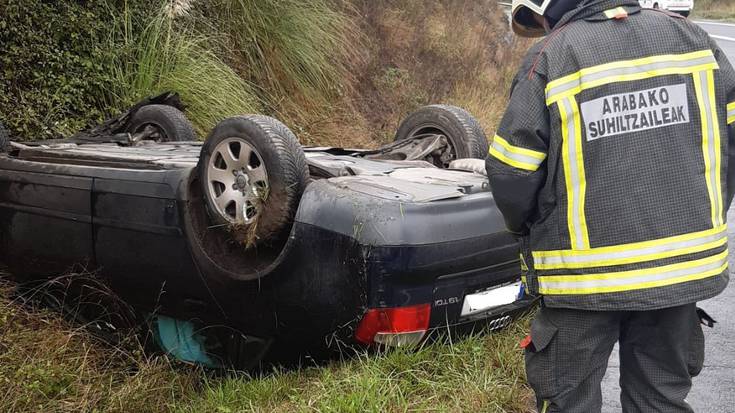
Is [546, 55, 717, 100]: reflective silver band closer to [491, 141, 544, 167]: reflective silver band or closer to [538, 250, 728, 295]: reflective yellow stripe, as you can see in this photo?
[491, 141, 544, 167]: reflective silver band

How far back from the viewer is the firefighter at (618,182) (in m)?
2.10

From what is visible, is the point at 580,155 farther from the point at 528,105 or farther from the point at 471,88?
the point at 471,88

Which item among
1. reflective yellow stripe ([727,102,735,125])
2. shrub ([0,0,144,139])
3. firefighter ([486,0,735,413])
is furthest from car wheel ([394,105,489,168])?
shrub ([0,0,144,139])

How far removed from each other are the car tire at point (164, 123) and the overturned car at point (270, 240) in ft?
3.03

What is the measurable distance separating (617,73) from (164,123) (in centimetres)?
337

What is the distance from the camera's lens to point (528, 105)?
215cm

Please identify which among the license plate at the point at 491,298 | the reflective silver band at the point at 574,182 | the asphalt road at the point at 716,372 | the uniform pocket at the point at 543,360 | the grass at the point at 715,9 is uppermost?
the reflective silver band at the point at 574,182

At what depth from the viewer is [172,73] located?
6734 mm

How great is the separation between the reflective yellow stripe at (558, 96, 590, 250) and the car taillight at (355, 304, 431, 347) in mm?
780

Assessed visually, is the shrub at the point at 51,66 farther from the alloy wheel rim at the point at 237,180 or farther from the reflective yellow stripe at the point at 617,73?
the reflective yellow stripe at the point at 617,73

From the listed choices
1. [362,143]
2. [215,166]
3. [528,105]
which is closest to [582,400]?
[528,105]

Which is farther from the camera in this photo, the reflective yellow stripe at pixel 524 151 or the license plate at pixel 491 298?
the license plate at pixel 491 298

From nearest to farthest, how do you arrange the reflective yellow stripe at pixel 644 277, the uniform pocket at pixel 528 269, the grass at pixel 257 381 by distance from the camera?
the reflective yellow stripe at pixel 644 277 < the uniform pocket at pixel 528 269 < the grass at pixel 257 381

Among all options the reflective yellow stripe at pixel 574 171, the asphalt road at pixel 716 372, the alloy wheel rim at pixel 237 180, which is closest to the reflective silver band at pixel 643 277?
the reflective yellow stripe at pixel 574 171
